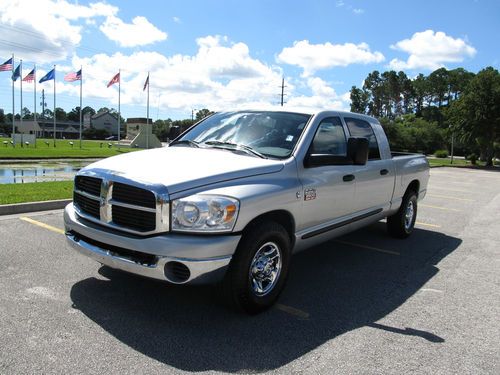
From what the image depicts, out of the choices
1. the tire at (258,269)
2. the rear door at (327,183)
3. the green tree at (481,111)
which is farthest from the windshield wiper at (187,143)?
the green tree at (481,111)

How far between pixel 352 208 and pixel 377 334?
6.12 feet

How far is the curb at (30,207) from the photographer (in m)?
7.65

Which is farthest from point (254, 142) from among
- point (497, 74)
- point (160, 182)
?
point (497, 74)

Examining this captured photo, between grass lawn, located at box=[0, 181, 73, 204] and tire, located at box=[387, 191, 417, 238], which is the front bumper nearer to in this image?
tire, located at box=[387, 191, 417, 238]

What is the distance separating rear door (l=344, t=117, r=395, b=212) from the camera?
17.6ft

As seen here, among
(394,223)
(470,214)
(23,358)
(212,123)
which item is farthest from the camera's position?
(470,214)

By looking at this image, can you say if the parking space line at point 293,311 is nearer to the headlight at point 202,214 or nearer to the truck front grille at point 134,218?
the headlight at point 202,214

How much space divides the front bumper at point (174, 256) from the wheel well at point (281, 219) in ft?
0.95

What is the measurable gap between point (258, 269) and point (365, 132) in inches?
114

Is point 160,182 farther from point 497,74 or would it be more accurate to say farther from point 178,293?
point 497,74

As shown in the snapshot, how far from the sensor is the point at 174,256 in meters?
3.35

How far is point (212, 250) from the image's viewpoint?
3.39 m

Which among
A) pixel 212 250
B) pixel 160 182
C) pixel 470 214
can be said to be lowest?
pixel 470 214

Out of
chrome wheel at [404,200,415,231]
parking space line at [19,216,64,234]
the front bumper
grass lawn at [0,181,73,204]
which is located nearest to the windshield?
the front bumper
